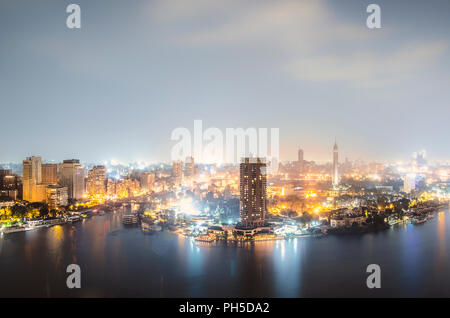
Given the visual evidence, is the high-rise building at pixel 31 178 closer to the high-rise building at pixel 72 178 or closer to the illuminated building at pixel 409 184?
the high-rise building at pixel 72 178

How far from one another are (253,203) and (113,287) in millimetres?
4156

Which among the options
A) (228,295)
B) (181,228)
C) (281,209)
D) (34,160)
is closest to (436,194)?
(281,209)

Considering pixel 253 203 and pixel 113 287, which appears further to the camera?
pixel 253 203

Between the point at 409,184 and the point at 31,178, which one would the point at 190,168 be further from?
the point at 409,184

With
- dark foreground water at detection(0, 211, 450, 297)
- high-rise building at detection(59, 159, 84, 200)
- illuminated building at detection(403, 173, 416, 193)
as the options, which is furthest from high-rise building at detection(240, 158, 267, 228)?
illuminated building at detection(403, 173, 416, 193)

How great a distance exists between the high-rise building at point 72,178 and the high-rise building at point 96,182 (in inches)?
31.6

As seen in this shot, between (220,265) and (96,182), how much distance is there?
1024 cm

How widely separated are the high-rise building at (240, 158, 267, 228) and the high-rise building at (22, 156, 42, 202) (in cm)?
716

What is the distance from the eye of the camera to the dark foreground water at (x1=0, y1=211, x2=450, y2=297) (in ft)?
16.8

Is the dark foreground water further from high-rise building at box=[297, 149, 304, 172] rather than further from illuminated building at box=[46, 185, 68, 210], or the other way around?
high-rise building at box=[297, 149, 304, 172]

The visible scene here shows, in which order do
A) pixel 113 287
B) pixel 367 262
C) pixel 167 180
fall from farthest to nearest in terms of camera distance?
pixel 167 180 < pixel 367 262 < pixel 113 287

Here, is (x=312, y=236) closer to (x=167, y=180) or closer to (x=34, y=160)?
(x=34, y=160)

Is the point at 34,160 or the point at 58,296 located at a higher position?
the point at 34,160
